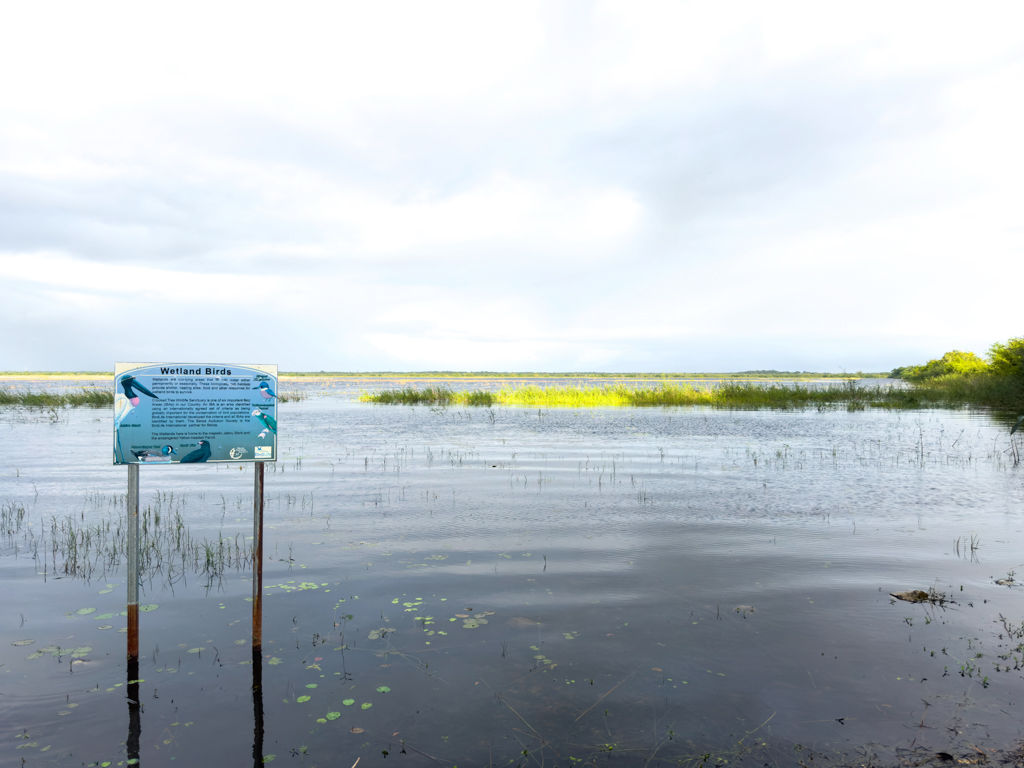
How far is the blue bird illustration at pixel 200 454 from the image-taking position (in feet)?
17.9

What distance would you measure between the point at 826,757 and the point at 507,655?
276 cm

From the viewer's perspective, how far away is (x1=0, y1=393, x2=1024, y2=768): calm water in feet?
15.3

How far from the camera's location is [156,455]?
540cm

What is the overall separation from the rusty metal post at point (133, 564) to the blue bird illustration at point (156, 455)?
14 centimetres

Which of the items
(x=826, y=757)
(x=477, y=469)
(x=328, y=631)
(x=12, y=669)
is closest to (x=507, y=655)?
(x=328, y=631)

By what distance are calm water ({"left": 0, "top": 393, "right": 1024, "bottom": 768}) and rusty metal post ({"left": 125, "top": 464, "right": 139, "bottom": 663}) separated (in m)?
0.28

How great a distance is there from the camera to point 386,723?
15.7 feet

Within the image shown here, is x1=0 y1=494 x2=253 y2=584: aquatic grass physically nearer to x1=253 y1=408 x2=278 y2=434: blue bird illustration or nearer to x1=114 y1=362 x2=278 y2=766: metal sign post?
x1=114 y1=362 x2=278 y2=766: metal sign post

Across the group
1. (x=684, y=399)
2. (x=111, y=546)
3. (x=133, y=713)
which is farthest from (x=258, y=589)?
(x=684, y=399)

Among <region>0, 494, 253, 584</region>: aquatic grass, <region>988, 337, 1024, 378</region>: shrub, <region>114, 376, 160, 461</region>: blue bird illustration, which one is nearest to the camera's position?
<region>114, 376, 160, 461</region>: blue bird illustration

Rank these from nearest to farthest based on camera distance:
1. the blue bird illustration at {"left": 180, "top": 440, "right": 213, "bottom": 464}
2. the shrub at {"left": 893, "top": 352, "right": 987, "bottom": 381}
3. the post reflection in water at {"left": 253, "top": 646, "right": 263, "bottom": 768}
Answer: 1. the post reflection in water at {"left": 253, "top": 646, "right": 263, "bottom": 768}
2. the blue bird illustration at {"left": 180, "top": 440, "right": 213, "bottom": 464}
3. the shrub at {"left": 893, "top": 352, "right": 987, "bottom": 381}

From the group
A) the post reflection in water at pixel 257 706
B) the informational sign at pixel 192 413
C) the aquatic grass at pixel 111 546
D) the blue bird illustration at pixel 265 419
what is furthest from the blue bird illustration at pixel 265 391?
the aquatic grass at pixel 111 546

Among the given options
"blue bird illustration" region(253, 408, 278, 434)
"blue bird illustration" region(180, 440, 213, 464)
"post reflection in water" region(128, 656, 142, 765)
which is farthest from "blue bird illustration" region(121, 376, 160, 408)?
"post reflection in water" region(128, 656, 142, 765)

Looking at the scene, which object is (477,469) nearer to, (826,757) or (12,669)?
(12,669)
